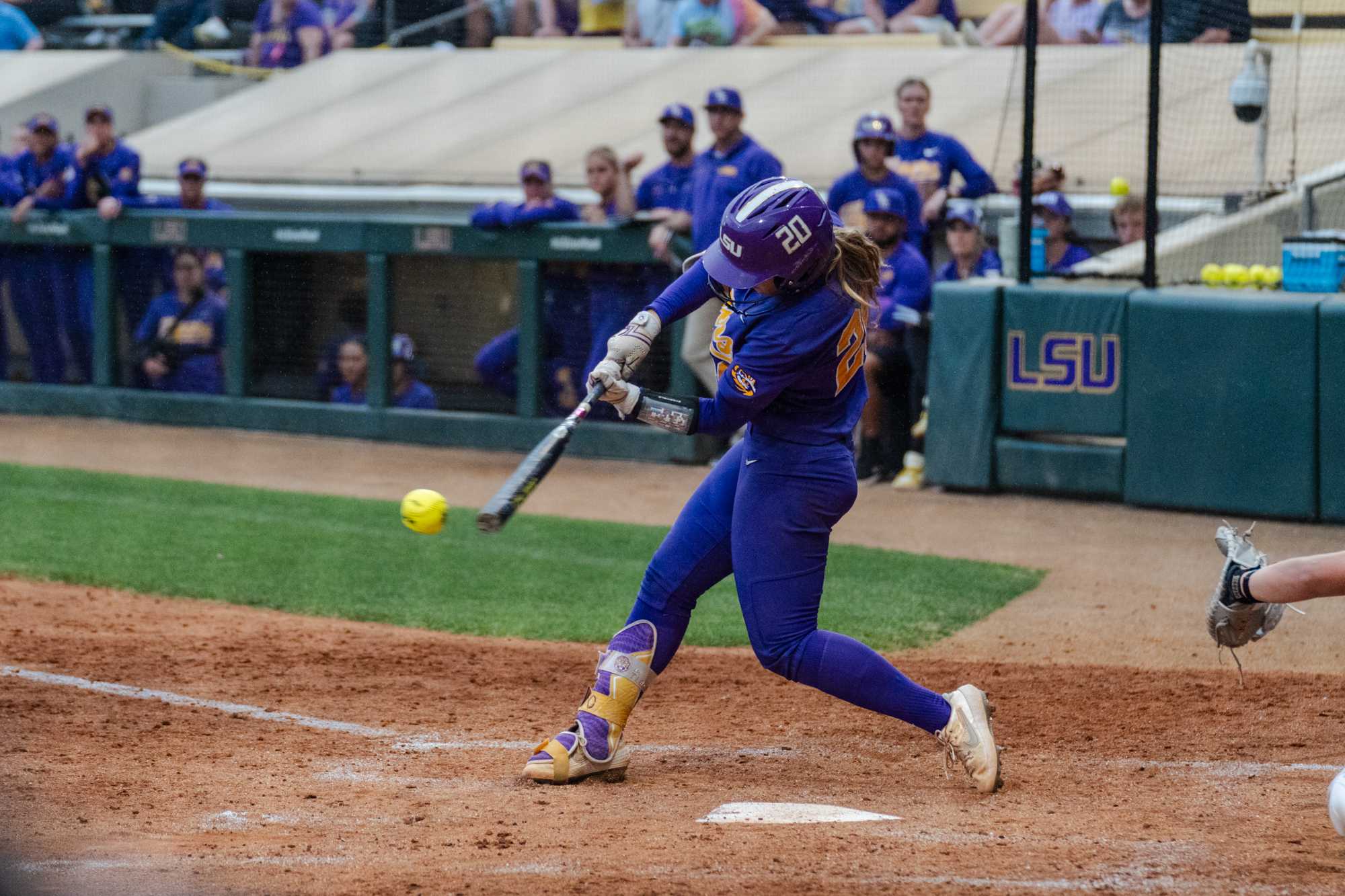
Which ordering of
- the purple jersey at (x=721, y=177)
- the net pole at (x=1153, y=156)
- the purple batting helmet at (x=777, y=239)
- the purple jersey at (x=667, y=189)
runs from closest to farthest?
the purple batting helmet at (x=777, y=239)
the net pole at (x=1153, y=156)
the purple jersey at (x=721, y=177)
the purple jersey at (x=667, y=189)

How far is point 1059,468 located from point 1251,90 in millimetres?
2699

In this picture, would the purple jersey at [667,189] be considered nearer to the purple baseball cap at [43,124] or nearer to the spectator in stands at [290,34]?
the purple baseball cap at [43,124]

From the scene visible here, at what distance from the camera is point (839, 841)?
13.0ft

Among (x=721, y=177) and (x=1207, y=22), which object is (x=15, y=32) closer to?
(x=721, y=177)

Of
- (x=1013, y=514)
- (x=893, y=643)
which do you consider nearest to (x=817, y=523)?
(x=893, y=643)

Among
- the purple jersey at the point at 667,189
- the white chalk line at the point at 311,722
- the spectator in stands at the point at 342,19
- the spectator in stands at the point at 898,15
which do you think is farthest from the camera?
the spectator in stands at the point at 342,19

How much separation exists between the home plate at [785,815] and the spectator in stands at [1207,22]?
8.22 metres

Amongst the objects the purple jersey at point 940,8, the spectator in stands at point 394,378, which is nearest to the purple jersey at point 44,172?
the spectator in stands at point 394,378

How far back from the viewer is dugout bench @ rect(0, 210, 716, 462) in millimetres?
10898

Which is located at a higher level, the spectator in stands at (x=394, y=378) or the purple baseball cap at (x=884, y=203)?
the purple baseball cap at (x=884, y=203)

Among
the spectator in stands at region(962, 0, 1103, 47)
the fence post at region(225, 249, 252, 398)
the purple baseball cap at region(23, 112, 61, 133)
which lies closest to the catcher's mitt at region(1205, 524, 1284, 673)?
the fence post at region(225, 249, 252, 398)

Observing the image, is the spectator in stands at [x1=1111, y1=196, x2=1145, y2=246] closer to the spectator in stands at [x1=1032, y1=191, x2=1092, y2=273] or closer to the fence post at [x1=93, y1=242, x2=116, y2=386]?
the spectator in stands at [x1=1032, y1=191, x2=1092, y2=273]

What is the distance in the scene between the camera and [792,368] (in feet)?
Result: 13.5

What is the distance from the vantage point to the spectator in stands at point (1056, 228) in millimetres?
9844
